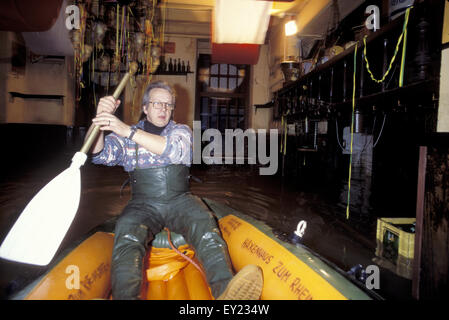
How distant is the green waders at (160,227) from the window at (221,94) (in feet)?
29.7

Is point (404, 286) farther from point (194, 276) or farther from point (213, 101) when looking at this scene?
point (213, 101)

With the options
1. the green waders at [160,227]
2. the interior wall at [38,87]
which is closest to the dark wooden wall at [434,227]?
the green waders at [160,227]

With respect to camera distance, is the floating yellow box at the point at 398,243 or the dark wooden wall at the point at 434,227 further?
the floating yellow box at the point at 398,243

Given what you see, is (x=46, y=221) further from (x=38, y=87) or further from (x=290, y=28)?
(x=38, y=87)

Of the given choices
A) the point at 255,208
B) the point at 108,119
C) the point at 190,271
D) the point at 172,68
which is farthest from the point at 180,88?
the point at 190,271

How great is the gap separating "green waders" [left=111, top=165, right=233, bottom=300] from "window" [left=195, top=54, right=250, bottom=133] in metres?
9.05

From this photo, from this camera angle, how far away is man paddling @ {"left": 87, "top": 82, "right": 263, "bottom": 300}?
69.8 inches

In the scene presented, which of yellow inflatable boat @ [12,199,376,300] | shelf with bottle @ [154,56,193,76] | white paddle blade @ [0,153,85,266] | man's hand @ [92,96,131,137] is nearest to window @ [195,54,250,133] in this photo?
shelf with bottle @ [154,56,193,76]

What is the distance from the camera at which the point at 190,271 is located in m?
2.29

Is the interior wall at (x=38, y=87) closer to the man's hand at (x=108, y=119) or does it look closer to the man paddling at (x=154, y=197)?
the man paddling at (x=154, y=197)

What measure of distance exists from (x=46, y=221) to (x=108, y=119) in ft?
2.78

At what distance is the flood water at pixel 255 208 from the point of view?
2.63 m

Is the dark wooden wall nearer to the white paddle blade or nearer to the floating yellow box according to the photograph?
the floating yellow box

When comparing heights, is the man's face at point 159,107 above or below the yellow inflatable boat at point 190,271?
above
